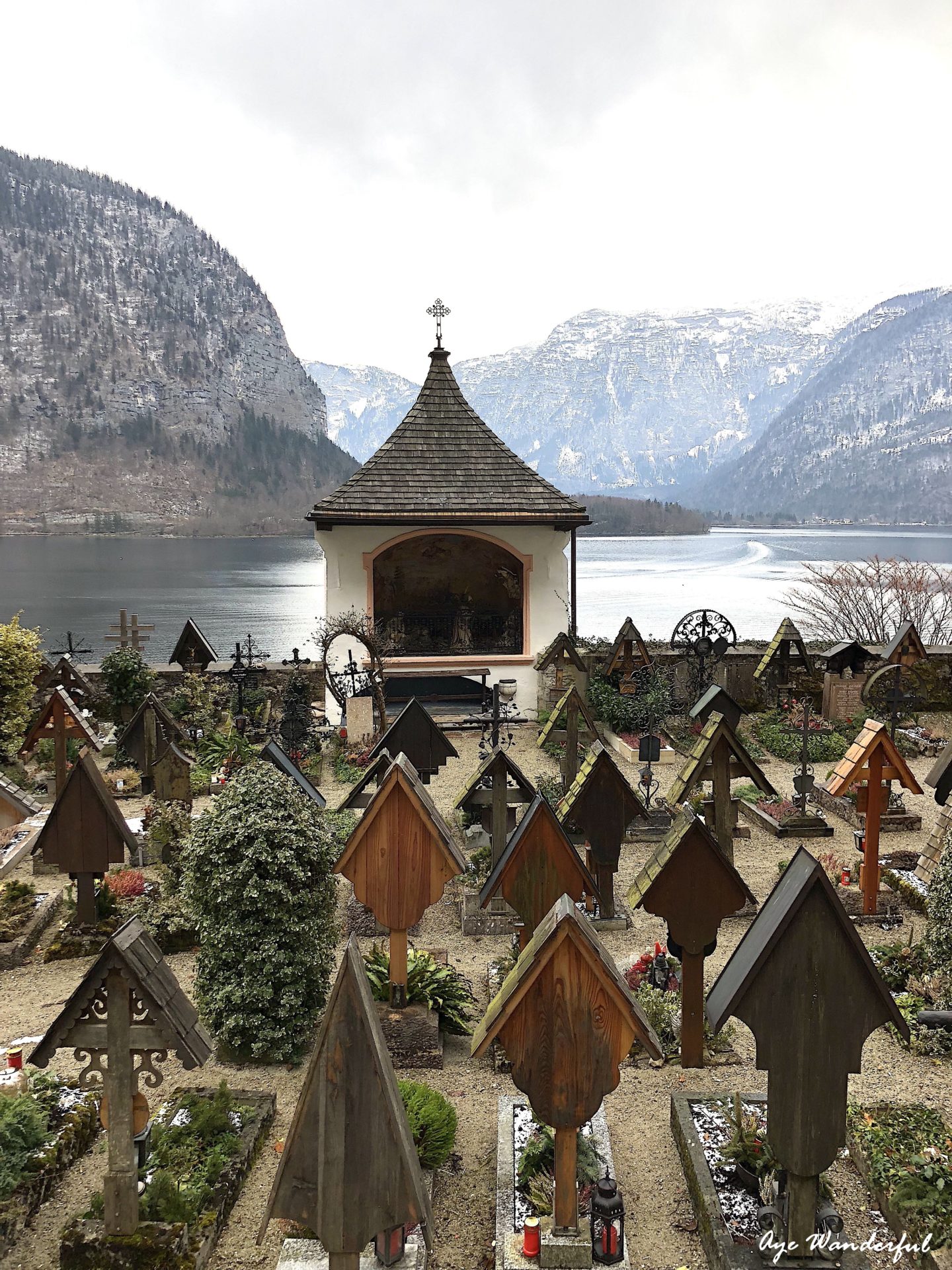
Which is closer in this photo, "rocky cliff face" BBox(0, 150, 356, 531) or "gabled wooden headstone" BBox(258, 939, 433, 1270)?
"gabled wooden headstone" BBox(258, 939, 433, 1270)

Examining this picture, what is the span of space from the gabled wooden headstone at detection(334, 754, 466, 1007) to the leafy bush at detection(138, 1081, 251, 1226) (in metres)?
1.38

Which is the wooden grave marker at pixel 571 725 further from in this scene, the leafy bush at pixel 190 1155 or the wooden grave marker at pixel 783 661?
the leafy bush at pixel 190 1155

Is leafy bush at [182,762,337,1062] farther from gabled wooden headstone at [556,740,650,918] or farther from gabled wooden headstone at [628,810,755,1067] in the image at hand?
gabled wooden headstone at [556,740,650,918]

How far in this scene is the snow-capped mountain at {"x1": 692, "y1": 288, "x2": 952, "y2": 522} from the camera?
282 ft

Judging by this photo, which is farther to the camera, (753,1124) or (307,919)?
(307,919)

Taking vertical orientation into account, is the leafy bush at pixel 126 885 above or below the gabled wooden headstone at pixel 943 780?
below

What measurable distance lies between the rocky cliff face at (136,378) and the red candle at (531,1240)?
9682 centimetres

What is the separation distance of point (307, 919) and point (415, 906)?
0.85 m

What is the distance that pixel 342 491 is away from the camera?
17.0m

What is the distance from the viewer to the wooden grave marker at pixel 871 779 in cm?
802

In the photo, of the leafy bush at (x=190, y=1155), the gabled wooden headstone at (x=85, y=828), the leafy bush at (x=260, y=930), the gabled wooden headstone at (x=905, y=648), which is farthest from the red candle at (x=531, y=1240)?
the gabled wooden headstone at (x=905, y=648)

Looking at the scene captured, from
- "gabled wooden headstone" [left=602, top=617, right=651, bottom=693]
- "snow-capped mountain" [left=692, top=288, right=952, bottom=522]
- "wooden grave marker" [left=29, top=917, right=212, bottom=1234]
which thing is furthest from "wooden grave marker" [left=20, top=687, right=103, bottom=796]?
"snow-capped mountain" [left=692, top=288, right=952, bottom=522]

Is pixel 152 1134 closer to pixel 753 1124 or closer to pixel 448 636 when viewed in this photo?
pixel 753 1124

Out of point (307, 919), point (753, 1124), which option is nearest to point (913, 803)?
point (753, 1124)
